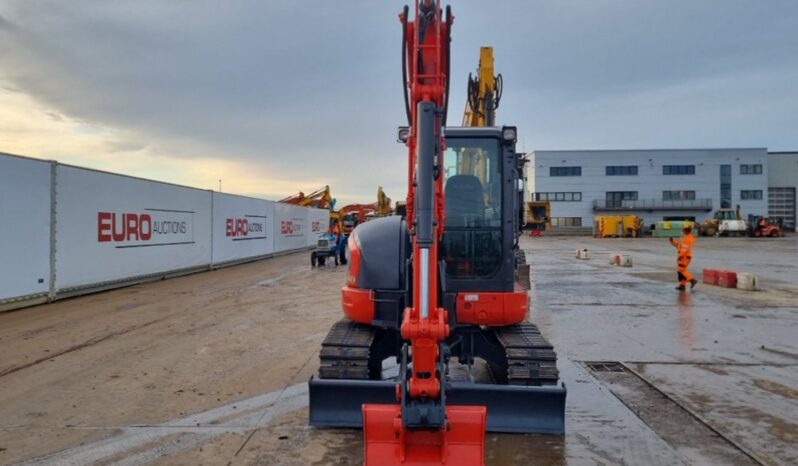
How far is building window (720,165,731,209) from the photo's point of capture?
63031 millimetres

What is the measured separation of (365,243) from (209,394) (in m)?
2.33

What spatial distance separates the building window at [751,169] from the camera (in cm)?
6309

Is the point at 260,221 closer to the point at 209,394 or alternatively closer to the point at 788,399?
the point at 209,394

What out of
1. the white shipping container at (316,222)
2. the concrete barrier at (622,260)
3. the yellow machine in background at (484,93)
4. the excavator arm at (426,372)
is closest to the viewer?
the excavator arm at (426,372)

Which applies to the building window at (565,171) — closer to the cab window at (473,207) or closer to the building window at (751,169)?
the building window at (751,169)

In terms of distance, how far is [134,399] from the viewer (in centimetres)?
524

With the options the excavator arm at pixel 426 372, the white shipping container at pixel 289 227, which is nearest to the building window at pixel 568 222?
the white shipping container at pixel 289 227

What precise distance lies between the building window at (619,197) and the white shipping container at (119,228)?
183ft

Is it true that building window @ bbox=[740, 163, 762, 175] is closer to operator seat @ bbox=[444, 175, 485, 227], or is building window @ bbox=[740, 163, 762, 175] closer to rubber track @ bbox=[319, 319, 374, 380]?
operator seat @ bbox=[444, 175, 485, 227]

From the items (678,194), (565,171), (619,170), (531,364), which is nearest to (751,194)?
(678,194)

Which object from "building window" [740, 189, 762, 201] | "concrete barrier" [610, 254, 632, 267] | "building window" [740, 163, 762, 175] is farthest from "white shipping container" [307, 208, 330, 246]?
"building window" [740, 163, 762, 175]

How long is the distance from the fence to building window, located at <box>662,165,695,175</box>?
58005 mm

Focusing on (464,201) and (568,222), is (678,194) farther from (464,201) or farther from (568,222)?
(464,201)

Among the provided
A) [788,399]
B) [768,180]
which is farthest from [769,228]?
[788,399]
